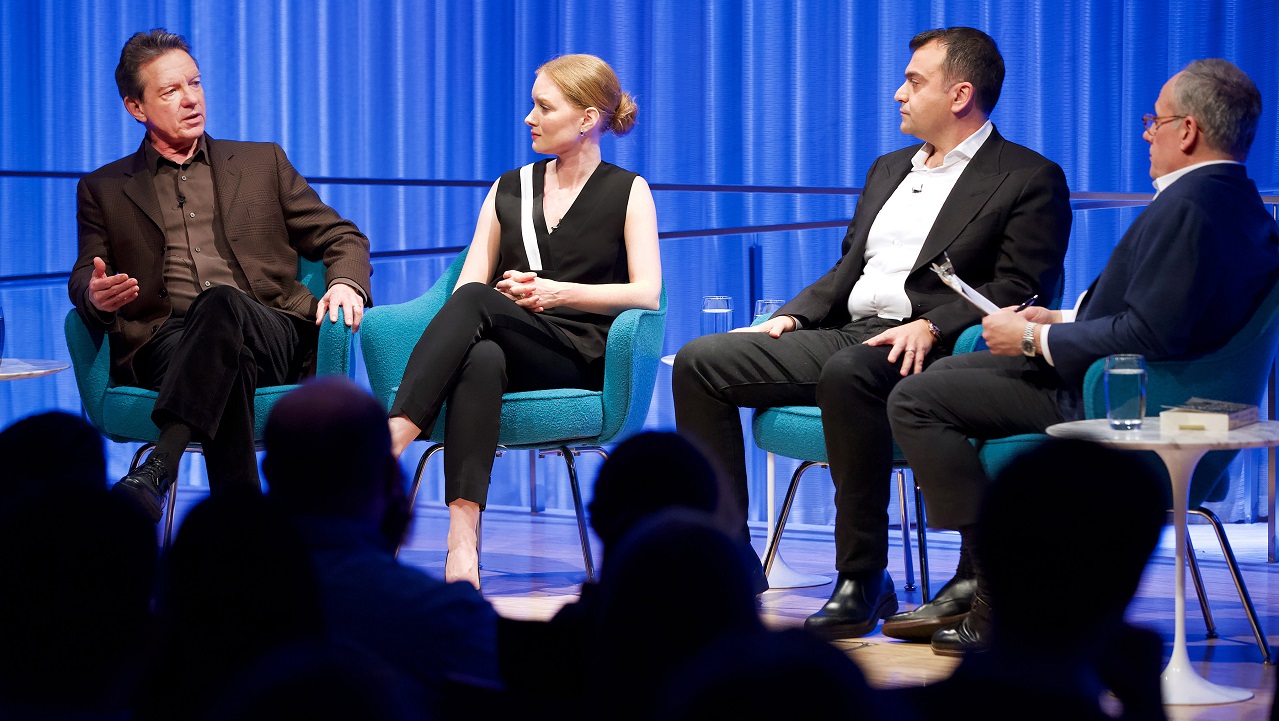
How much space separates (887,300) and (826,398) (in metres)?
0.40

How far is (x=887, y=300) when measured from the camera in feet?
9.34

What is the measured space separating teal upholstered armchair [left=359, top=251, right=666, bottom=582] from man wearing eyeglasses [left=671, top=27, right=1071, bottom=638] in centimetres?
17

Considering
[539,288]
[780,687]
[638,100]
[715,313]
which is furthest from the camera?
[638,100]

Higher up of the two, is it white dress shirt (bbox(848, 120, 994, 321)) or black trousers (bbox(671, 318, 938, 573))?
white dress shirt (bbox(848, 120, 994, 321))

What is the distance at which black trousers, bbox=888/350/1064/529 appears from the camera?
7.72 ft

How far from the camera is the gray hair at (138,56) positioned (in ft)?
10.8

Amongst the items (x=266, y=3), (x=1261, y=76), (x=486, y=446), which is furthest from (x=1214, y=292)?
(x=266, y=3)

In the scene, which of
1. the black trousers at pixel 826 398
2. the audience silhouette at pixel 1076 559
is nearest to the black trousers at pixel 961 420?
the black trousers at pixel 826 398

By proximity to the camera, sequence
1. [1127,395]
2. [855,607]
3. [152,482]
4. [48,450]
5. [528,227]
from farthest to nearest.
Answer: [528,227] < [152,482] < [855,607] < [1127,395] < [48,450]

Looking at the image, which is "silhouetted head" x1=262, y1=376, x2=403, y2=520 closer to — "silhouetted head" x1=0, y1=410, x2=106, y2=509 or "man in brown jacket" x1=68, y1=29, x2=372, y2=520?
"silhouetted head" x1=0, y1=410, x2=106, y2=509

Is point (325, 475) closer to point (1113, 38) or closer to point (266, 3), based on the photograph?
point (1113, 38)

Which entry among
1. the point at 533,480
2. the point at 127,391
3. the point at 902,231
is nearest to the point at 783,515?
the point at 902,231

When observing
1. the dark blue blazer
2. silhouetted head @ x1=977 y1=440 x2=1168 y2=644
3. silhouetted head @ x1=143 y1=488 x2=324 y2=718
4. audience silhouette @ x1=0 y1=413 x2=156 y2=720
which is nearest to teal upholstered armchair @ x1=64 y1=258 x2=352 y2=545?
Answer: the dark blue blazer

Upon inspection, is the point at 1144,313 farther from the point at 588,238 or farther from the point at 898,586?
the point at 588,238
